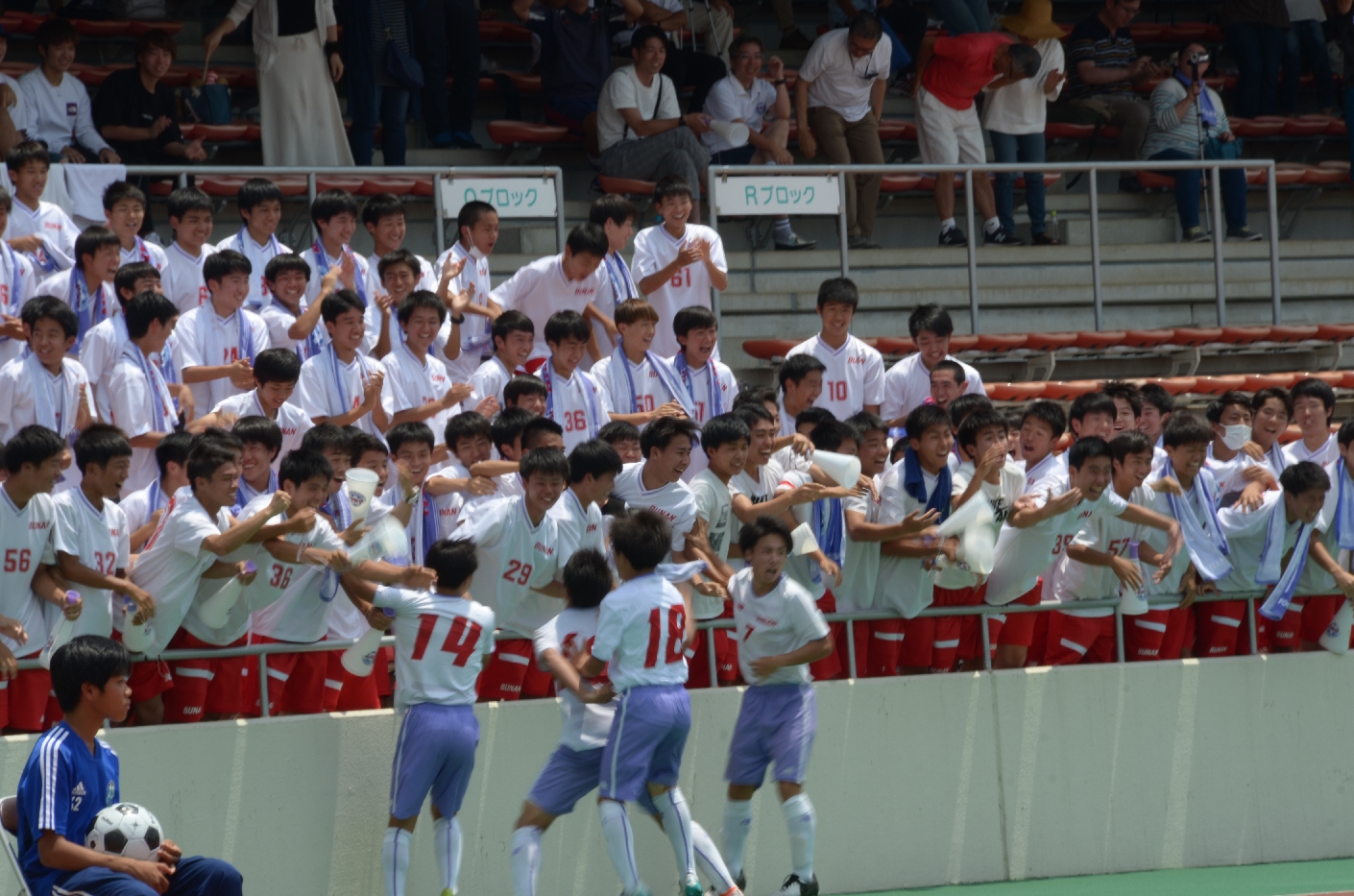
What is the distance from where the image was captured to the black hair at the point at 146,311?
8.42 m

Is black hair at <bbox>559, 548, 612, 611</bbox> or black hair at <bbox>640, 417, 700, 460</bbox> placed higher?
black hair at <bbox>640, 417, 700, 460</bbox>

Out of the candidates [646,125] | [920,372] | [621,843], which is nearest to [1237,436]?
[920,372]

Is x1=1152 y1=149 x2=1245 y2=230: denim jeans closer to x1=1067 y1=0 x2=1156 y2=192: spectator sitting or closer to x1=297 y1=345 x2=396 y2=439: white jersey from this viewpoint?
x1=1067 y1=0 x2=1156 y2=192: spectator sitting

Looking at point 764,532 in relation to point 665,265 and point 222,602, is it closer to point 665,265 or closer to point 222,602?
point 222,602

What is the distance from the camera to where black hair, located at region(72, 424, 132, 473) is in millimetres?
7016

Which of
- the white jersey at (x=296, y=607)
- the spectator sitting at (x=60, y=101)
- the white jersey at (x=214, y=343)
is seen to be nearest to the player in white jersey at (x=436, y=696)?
the white jersey at (x=296, y=607)

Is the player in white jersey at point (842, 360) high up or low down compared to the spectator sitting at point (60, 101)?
down

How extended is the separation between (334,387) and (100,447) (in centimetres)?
211

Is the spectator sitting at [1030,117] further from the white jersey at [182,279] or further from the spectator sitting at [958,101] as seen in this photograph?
the white jersey at [182,279]

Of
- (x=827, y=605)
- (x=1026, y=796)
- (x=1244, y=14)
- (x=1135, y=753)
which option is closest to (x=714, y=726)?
(x=827, y=605)

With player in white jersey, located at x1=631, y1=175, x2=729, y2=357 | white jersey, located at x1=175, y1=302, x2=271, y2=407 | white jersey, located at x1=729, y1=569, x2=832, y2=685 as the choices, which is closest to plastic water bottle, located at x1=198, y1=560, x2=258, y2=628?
white jersey, located at x1=175, y1=302, x2=271, y2=407

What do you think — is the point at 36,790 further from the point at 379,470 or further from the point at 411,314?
the point at 411,314

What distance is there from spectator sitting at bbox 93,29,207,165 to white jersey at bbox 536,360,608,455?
387 centimetres

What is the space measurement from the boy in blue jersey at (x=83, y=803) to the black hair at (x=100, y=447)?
1478 millimetres
